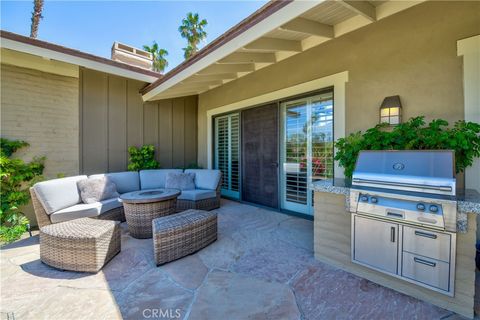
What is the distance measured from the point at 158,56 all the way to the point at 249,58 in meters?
11.7

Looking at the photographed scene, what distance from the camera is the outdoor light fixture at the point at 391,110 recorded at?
122 inches

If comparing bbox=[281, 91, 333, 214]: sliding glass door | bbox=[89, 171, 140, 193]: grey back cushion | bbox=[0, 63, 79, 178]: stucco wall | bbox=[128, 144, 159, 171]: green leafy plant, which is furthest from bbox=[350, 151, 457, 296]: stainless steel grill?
bbox=[0, 63, 79, 178]: stucco wall

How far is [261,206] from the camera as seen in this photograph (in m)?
5.34

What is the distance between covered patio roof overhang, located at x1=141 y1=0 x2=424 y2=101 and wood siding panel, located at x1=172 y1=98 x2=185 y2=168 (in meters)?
2.17

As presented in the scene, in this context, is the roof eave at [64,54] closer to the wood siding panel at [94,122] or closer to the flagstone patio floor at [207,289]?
the wood siding panel at [94,122]

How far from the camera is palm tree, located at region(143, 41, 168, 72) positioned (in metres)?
13.4

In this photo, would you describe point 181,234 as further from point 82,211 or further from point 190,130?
point 190,130

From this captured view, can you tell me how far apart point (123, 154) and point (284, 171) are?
431 cm

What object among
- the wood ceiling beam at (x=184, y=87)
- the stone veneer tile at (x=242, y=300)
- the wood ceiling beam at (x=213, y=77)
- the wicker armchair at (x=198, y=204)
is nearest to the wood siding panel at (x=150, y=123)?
the wood ceiling beam at (x=184, y=87)

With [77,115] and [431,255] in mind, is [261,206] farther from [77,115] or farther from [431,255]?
[77,115]

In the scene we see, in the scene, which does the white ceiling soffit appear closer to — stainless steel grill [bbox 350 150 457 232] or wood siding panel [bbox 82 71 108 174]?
wood siding panel [bbox 82 71 108 174]

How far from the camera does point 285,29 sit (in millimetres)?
3092

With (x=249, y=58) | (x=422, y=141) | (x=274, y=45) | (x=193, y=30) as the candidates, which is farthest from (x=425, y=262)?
(x=193, y=30)

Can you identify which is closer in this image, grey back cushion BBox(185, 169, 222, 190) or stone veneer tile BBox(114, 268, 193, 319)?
stone veneer tile BBox(114, 268, 193, 319)
